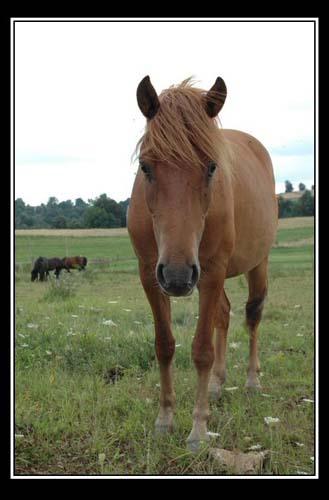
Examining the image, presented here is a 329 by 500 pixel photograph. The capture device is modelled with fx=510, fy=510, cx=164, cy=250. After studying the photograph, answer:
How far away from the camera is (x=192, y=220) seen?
321 centimetres

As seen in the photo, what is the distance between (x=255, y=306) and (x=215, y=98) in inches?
111

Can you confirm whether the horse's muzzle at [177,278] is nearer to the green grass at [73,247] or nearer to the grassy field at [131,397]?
the grassy field at [131,397]

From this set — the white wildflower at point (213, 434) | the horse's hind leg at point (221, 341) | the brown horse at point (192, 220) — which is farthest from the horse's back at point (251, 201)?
the white wildflower at point (213, 434)

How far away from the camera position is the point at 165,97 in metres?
3.60

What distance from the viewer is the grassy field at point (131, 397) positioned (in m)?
3.44

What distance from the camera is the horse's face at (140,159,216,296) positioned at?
302cm

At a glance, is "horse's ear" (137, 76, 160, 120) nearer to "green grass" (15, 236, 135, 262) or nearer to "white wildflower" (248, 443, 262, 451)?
"white wildflower" (248, 443, 262, 451)

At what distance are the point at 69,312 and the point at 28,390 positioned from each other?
13.5 ft

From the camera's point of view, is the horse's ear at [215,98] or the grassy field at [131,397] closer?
the grassy field at [131,397]

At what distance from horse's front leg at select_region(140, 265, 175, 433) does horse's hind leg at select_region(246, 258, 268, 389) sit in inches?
51.3

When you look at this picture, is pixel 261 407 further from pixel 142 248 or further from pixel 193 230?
pixel 193 230

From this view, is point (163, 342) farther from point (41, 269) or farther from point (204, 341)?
point (41, 269)

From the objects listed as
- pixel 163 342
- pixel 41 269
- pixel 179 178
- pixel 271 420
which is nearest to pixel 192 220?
pixel 179 178

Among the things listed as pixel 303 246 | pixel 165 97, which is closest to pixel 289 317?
pixel 165 97
